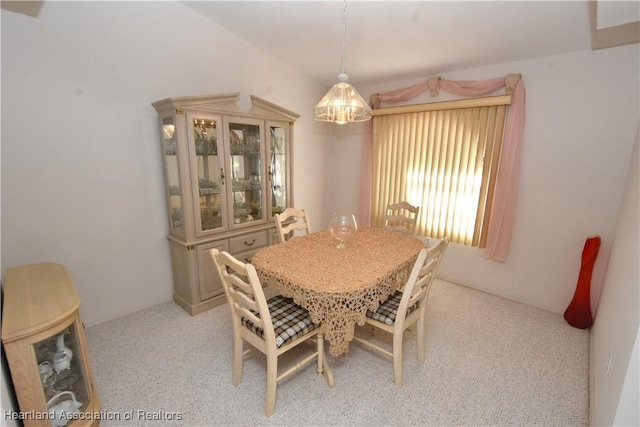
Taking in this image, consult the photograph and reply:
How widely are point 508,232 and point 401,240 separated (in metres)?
1.29

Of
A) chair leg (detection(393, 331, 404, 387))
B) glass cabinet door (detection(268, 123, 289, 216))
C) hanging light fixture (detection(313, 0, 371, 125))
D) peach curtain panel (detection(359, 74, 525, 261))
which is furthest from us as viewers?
glass cabinet door (detection(268, 123, 289, 216))

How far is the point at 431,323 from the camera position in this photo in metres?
2.48

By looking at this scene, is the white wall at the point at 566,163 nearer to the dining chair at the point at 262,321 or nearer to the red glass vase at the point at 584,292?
the red glass vase at the point at 584,292

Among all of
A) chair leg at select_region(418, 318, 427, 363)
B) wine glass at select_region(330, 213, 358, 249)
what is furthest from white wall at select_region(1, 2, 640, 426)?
wine glass at select_region(330, 213, 358, 249)

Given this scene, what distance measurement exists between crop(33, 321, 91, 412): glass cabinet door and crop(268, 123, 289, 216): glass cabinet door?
190cm

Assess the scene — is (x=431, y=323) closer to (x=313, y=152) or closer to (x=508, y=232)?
(x=508, y=232)

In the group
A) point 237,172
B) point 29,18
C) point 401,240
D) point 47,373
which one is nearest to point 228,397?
point 47,373

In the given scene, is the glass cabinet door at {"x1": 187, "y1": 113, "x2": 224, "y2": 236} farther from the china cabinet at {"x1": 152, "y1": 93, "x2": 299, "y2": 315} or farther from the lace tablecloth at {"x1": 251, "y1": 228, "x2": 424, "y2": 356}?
the lace tablecloth at {"x1": 251, "y1": 228, "x2": 424, "y2": 356}

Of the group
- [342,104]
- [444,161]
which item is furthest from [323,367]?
[444,161]

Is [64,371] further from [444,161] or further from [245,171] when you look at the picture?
[444,161]

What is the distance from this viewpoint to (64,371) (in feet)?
4.76

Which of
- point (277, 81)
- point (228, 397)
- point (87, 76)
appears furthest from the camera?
point (277, 81)

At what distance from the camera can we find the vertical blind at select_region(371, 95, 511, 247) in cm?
280

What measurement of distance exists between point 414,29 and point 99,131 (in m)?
2.56
